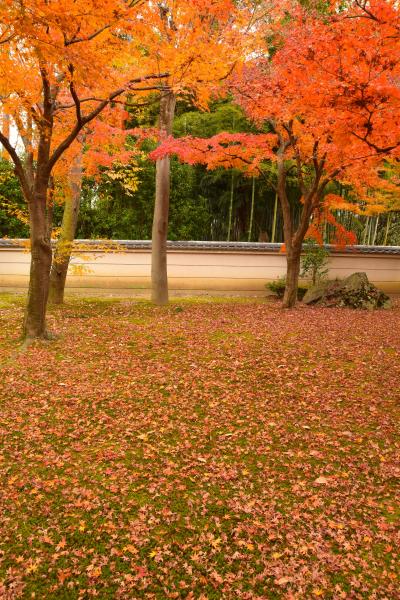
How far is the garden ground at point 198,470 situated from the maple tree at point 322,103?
3072mm

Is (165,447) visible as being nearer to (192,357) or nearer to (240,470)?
Result: (240,470)

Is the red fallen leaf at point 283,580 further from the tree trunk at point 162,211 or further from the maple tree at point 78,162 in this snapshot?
the tree trunk at point 162,211

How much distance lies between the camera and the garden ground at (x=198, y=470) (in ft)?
8.57

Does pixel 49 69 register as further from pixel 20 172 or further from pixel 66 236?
pixel 66 236

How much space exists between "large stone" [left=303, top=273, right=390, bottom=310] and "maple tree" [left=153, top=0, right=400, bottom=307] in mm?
1205

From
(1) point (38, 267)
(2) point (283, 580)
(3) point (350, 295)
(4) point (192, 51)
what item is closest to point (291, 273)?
(3) point (350, 295)

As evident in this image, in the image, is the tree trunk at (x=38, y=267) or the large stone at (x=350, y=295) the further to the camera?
the large stone at (x=350, y=295)

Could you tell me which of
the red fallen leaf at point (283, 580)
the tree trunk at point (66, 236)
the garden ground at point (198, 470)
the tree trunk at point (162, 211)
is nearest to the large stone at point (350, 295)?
the tree trunk at point (162, 211)

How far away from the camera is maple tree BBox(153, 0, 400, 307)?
212 inches

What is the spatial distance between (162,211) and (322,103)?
4560 mm

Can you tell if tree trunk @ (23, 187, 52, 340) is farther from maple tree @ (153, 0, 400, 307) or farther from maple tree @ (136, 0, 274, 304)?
maple tree @ (153, 0, 400, 307)

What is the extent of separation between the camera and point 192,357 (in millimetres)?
6410

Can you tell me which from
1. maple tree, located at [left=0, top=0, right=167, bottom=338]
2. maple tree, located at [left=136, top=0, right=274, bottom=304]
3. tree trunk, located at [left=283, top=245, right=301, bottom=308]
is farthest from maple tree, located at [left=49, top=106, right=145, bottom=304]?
tree trunk, located at [left=283, top=245, right=301, bottom=308]

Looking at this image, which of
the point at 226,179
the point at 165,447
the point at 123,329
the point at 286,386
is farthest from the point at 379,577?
the point at 226,179
